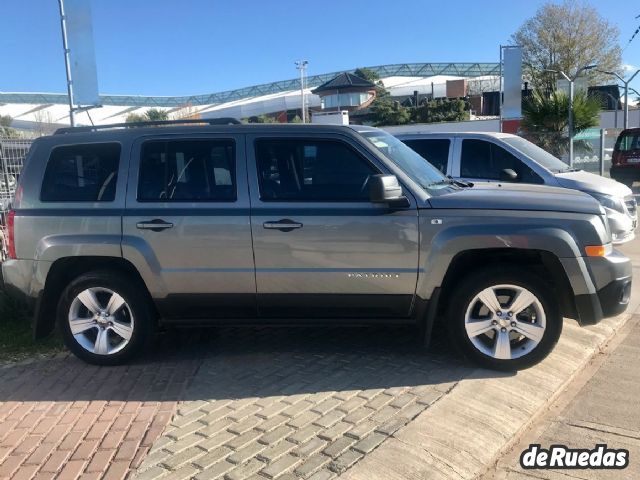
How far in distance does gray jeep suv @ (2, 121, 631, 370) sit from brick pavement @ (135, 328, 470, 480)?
0.40 m

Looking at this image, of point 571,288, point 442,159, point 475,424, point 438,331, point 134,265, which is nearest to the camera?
point 475,424

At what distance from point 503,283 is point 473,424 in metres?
1.09

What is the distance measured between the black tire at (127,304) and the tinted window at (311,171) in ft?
4.20

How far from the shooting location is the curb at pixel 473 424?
3.10 m

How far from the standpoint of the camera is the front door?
13.6ft

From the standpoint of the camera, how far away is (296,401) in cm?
390

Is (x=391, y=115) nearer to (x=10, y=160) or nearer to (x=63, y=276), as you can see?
(x=10, y=160)

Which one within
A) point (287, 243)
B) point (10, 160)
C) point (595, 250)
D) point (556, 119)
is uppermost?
point (556, 119)

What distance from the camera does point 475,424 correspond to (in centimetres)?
354

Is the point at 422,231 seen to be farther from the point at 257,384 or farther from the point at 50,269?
the point at 50,269

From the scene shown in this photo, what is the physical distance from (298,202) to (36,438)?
2.29 m

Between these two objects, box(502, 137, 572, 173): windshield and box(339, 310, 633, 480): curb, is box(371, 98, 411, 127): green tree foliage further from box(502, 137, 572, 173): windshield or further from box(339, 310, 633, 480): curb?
box(339, 310, 633, 480): curb

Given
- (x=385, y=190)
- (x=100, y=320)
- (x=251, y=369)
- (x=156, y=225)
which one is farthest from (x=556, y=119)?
(x=100, y=320)

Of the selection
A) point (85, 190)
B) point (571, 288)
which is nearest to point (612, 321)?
point (571, 288)
